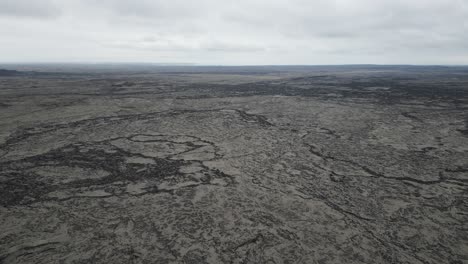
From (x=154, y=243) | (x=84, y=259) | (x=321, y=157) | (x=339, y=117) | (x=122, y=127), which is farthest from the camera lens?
(x=339, y=117)

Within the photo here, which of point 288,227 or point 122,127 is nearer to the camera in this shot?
point 288,227

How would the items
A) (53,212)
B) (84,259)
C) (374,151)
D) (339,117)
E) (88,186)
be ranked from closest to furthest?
(84,259)
(53,212)
(88,186)
(374,151)
(339,117)

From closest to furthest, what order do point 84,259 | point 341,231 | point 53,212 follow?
point 84,259 → point 341,231 → point 53,212

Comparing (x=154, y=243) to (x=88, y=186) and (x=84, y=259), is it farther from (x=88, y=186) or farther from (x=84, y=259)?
(x=88, y=186)

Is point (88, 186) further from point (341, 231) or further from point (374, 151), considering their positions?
point (374, 151)

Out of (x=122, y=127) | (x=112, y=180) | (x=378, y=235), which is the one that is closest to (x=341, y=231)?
(x=378, y=235)

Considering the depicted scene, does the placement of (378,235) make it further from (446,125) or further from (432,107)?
(432,107)

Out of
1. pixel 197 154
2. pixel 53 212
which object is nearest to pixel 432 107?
pixel 197 154

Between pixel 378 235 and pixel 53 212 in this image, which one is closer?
pixel 378 235

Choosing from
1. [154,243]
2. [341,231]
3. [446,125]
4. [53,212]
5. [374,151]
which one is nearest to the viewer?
[154,243]
